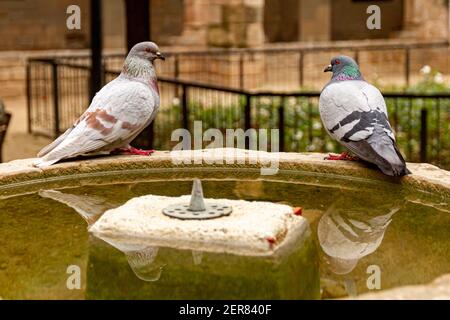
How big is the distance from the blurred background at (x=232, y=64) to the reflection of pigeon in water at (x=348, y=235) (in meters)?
3.11

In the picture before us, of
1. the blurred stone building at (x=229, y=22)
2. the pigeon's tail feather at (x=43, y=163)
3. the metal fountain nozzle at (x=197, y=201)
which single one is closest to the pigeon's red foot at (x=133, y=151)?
the pigeon's tail feather at (x=43, y=163)

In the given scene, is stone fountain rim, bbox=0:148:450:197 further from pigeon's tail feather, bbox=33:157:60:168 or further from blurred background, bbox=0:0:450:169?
blurred background, bbox=0:0:450:169

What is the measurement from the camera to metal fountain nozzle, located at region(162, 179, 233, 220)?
395cm

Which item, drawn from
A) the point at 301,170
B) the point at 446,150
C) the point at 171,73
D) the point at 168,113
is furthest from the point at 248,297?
the point at 171,73

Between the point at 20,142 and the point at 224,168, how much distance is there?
6.89 metres

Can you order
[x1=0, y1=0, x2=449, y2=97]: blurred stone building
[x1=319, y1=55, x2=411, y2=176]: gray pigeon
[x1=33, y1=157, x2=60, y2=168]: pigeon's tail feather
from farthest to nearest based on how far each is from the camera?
1. [x1=0, y1=0, x2=449, y2=97]: blurred stone building
2. [x1=33, y1=157, x2=60, y2=168]: pigeon's tail feather
3. [x1=319, y1=55, x2=411, y2=176]: gray pigeon

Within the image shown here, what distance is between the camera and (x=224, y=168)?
538cm

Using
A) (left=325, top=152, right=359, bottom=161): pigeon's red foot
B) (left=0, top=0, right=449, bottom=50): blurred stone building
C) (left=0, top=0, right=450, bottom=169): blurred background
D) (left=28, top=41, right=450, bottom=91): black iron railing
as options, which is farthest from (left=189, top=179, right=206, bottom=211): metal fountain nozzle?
(left=0, top=0, right=449, bottom=50): blurred stone building

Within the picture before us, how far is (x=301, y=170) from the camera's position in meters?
5.30

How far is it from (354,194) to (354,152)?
254mm

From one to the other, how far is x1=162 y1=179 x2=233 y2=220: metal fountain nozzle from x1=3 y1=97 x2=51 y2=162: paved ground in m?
6.75

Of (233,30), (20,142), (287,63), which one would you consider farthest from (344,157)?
(287,63)

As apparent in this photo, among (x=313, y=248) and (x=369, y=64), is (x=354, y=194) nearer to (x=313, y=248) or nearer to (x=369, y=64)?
(x=313, y=248)

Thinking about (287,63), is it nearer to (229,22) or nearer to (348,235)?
(229,22)
